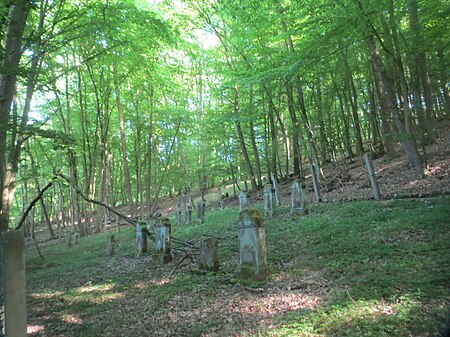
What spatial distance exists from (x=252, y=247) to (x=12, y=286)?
388 cm

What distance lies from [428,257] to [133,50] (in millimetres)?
11446

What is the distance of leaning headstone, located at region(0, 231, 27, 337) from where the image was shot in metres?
3.23

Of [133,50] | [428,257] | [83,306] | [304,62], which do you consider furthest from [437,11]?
[83,306]

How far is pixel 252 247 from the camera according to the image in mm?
6016

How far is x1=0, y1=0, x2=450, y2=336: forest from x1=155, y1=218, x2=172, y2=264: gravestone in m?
1.05

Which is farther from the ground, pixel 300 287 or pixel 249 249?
pixel 249 249

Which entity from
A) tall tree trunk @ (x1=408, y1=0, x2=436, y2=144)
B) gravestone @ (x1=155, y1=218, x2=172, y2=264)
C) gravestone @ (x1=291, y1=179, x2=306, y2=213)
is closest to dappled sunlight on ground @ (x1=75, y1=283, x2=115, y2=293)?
gravestone @ (x1=155, y1=218, x2=172, y2=264)

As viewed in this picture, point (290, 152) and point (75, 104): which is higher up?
point (75, 104)

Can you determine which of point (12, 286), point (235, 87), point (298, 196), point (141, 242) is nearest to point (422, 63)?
point (298, 196)

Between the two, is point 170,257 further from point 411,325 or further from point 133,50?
point 133,50

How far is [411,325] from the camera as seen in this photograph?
130 inches

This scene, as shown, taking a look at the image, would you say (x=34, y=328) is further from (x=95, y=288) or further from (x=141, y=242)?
(x=141, y=242)

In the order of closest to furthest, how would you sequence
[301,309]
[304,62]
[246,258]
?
[301,309] < [246,258] < [304,62]

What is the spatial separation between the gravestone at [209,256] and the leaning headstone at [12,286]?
395 cm
